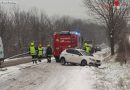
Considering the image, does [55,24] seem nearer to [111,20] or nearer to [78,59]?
[111,20]

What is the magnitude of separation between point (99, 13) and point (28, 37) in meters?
36.6

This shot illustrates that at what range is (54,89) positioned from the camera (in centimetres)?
1714

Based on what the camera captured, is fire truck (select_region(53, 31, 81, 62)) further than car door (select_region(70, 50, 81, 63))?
Yes

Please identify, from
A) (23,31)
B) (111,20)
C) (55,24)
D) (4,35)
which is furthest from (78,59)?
(55,24)

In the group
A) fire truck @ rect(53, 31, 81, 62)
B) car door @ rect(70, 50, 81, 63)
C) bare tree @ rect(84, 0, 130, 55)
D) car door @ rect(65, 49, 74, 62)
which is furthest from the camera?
bare tree @ rect(84, 0, 130, 55)

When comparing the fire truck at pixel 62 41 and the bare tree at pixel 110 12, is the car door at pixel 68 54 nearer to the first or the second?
the fire truck at pixel 62 41

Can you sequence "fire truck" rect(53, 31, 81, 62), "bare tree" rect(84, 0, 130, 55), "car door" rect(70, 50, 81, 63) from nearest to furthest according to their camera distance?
"car door" rect(70, 50, 81, 63) < "fire truck" rect(53, 31, 81, 62) < "bare tree" rect(84, 0, 130, 55)

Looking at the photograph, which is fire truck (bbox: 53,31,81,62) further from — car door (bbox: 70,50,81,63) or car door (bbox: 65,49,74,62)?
car door (bbox: 70,50,81,63)

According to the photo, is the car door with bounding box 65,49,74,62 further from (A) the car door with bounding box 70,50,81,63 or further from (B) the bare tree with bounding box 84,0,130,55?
(B) the bare tree with bounding box 84,0,130,55

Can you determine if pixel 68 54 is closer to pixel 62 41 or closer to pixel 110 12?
pixel 62 41

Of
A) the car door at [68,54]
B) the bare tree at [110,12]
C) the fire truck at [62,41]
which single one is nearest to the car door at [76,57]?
the car door at [68,54]

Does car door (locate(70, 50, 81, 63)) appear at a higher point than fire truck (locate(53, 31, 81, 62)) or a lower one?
lower

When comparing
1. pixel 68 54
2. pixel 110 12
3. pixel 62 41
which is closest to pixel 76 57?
pixel 68 54

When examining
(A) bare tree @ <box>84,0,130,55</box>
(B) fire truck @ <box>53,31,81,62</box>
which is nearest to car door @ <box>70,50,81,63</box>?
(B) fire truck @ <box>53,31,81,62</box>
